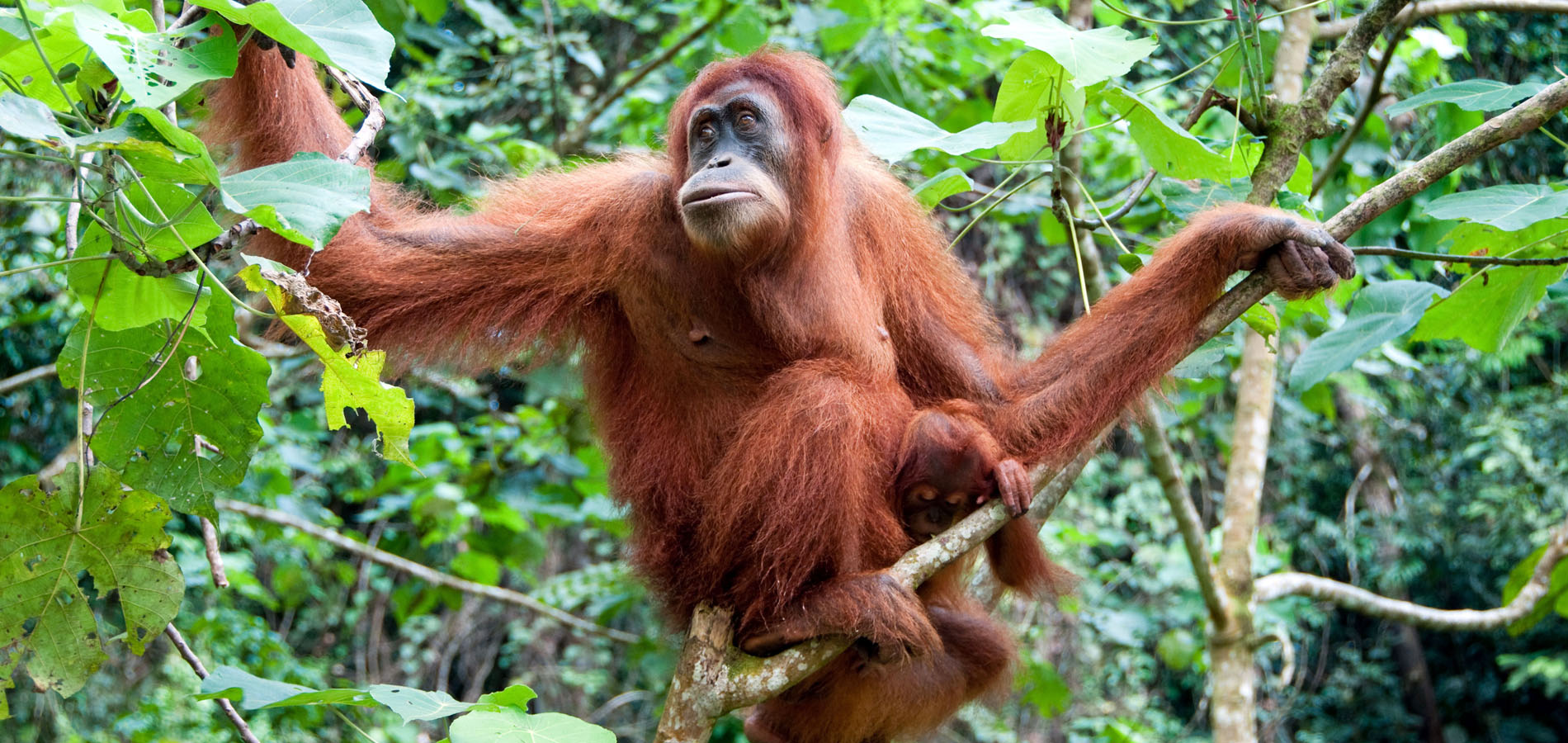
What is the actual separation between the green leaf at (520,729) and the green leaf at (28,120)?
3.15 ft

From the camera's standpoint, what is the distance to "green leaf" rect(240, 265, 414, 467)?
1.83m

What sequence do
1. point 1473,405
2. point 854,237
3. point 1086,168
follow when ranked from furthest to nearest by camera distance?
point 1473,405 → point 1086,168 → point 854,237

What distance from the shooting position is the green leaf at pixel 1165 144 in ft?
8.87

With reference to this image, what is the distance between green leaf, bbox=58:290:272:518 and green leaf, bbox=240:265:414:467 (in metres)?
0.18

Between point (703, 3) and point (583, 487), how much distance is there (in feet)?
7.43

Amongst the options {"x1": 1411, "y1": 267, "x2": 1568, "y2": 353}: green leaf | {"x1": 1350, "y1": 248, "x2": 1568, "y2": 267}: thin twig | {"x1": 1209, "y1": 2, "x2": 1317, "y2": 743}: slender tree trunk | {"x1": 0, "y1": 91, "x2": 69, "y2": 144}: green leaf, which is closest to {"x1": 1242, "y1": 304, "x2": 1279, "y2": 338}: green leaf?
{"x1": 1350, "y1": 248, "x2": 1568, "y2": 267}: thin twig

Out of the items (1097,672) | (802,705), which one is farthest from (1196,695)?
(802,705)

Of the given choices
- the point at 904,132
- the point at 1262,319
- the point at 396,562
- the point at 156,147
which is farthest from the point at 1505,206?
the point at 396,562

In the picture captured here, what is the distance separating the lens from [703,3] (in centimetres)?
546

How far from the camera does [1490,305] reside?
2.91m

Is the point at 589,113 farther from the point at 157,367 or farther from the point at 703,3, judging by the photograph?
the point at 157,367

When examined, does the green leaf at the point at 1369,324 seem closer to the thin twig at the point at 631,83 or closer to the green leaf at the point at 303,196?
the green leaf at the point at 303,196

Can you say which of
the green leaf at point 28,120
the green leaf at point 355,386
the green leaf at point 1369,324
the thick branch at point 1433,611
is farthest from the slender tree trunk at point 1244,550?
the green leaf at point 28,120

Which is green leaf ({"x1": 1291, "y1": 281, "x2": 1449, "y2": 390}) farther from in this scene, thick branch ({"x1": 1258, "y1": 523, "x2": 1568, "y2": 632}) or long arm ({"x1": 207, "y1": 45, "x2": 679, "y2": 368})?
long arm ({"x1": 207, "y1": 45, "x2": 679, "y2": 368})
